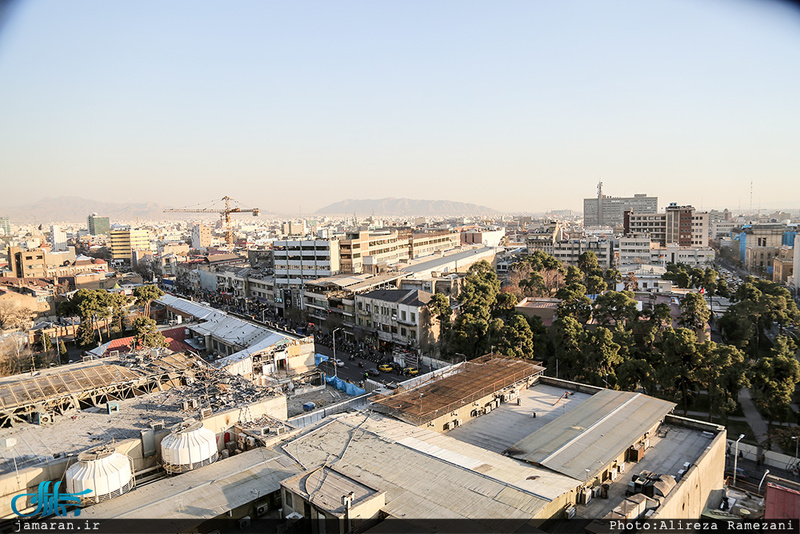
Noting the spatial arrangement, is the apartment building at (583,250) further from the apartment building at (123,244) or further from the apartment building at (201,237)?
the apartment building at (201,237)

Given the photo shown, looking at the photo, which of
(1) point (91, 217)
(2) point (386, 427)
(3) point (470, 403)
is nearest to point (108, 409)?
(2) point (386, 427)

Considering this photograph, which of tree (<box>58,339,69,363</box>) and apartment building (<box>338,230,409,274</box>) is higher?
apartment building (<box>338,230,409,274</box>)

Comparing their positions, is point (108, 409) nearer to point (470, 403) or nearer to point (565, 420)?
point (470, 403)

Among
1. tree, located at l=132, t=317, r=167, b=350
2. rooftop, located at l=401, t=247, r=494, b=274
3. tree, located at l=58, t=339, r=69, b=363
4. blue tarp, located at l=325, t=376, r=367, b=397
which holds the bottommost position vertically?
tree, located at l=58, t=339, r=69, b=363

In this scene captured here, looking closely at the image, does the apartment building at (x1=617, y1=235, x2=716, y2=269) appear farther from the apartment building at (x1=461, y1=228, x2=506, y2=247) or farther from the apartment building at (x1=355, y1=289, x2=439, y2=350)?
the apartment building at (x1=461, y1=228, x2=506, y2=247)

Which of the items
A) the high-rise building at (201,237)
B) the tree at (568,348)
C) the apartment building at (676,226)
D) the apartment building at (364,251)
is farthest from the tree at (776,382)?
the high-rise building at (201,237)

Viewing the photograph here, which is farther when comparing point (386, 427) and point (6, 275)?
point (6, 275)

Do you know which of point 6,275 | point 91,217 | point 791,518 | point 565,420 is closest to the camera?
point 791,518

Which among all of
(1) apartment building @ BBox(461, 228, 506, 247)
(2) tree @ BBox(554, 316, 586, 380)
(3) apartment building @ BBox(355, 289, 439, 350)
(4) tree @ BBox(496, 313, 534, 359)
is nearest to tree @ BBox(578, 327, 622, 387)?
(2) tree @ BBox(554, 316, 586, 380)
